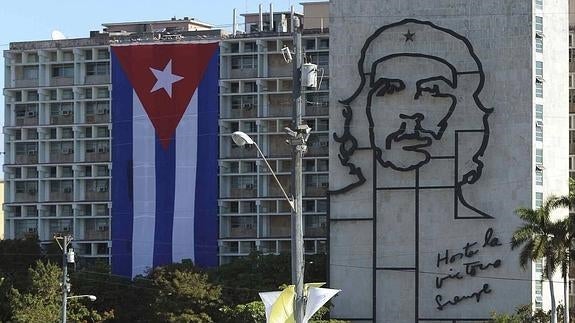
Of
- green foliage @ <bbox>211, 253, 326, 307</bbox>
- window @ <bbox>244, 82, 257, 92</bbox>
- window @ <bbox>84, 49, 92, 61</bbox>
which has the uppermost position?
window @ <bbox>84, 49, 92, 61</bbox>

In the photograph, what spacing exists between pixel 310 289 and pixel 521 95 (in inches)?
2860

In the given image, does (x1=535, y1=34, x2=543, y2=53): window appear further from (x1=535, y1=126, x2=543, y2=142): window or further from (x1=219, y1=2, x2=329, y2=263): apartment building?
(x1=219, y1=2, x2=329, y2=263): apartment building

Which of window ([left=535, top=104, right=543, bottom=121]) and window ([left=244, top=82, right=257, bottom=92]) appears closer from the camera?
window ([left=535, top=104, right=543, bottom=121])

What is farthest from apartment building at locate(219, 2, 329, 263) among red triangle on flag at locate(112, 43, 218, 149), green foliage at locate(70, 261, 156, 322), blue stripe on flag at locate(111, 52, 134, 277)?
green foliage at locate(70, 261, 156, 322)

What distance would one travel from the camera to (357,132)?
114 meters

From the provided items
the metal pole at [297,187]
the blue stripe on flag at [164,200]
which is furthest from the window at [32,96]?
the metal pole at [297,187]

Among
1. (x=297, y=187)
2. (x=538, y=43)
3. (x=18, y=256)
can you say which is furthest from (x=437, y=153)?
(x=297, y=187)

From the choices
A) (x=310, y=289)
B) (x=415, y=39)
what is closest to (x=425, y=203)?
(x=415, y=39)

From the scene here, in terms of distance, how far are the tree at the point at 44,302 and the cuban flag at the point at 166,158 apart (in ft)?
61.0

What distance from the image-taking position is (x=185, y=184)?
437 ft

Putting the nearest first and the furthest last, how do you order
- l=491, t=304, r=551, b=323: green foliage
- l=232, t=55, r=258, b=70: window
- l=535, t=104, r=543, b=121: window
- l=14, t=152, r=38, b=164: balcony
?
l=491, t=304, r=551, b=323: green foliage < l=535, t=104, r=543, b=121: window < l=232, t=55, r=258, b=70: window < l=14, t=152, r=38, b=164: balcony

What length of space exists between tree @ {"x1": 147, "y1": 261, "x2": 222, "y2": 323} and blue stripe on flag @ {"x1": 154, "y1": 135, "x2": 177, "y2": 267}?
670 inches

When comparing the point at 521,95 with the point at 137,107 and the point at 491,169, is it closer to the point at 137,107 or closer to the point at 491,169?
the point at 491,169

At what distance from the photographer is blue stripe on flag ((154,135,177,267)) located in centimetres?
13150
